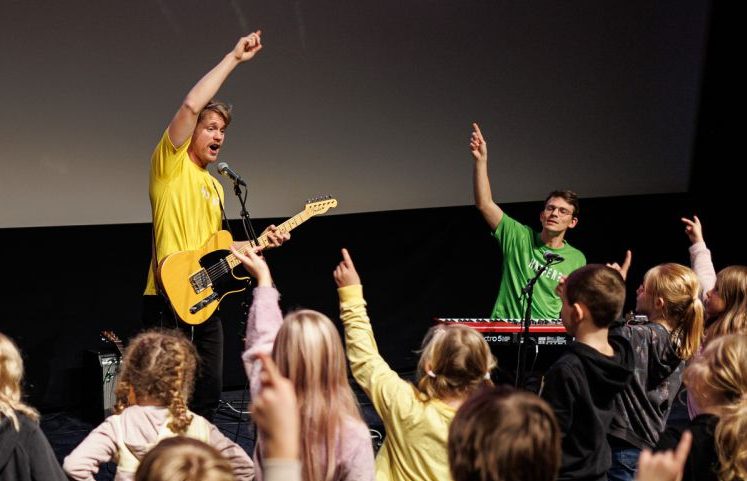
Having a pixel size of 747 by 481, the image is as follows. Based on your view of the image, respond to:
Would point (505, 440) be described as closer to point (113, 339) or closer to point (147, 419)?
point (147, 419)

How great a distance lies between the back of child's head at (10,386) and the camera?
2.48m

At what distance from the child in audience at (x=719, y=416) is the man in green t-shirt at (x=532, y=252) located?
278 cm

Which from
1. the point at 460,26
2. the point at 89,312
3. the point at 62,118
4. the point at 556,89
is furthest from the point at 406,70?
the point at 89,312

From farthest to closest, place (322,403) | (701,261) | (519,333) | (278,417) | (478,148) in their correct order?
(478,148)
(519,333)
(701,261)
(322,403)
(278,417)

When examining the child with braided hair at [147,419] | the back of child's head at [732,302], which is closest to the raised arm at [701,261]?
the back of child's head at [732,302]

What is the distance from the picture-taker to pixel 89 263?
635cm

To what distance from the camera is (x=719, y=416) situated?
2.36 meters

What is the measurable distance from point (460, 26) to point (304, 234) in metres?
2.27

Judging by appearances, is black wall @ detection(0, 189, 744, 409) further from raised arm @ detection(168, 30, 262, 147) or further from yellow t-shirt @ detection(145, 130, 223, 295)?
raised arm @ detection(168, 30, 262, 147)

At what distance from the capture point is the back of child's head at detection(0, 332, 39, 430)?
248 cm

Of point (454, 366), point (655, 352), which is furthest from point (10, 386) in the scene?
point (655, 352)

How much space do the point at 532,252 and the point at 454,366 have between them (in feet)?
9.73

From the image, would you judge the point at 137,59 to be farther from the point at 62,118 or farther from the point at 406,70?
the point at 406,70

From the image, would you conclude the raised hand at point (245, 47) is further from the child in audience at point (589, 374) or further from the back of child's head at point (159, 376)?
the child in audience at point (589, 374)
